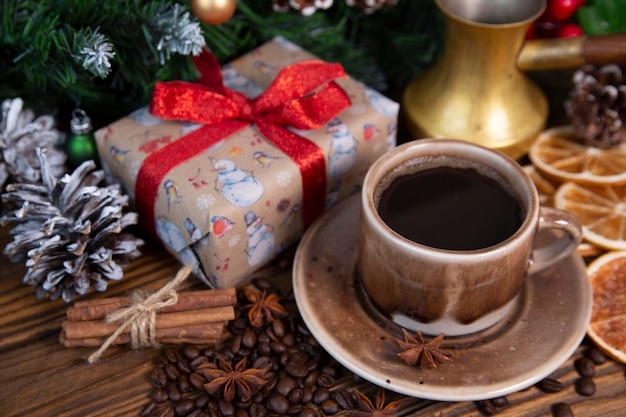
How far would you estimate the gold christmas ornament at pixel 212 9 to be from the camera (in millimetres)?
1061

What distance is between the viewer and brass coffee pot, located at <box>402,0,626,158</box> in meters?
1.17

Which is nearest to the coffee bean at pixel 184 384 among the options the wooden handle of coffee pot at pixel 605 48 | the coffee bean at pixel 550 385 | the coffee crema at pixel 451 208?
the coffee crema at pixel 451 208

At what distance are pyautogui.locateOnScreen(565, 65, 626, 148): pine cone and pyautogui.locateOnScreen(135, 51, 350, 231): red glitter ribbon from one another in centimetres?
44

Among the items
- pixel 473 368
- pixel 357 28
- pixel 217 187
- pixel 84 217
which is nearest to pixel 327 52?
pixel 357 28

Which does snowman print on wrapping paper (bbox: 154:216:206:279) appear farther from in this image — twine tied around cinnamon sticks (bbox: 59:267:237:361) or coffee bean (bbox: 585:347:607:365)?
coffee bean (bbox: 585:347:607:365)

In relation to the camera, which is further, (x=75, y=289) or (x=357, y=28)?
(x=357, y=28)

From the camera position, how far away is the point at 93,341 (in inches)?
39.7

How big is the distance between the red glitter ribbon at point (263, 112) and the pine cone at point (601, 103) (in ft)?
1.45

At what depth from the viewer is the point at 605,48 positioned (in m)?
1.17

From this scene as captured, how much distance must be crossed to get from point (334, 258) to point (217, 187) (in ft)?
0.69

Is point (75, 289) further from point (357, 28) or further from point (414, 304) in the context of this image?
point (357, 28)

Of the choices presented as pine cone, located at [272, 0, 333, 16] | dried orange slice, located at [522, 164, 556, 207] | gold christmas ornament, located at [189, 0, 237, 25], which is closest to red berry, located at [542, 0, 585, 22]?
dried orange slice, located at [522, 164, 556, 207]

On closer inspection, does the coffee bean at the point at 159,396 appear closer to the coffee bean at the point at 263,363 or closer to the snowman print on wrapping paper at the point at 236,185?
the coffee bean at the point at 263,363

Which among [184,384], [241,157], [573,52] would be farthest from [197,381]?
[573,52]
